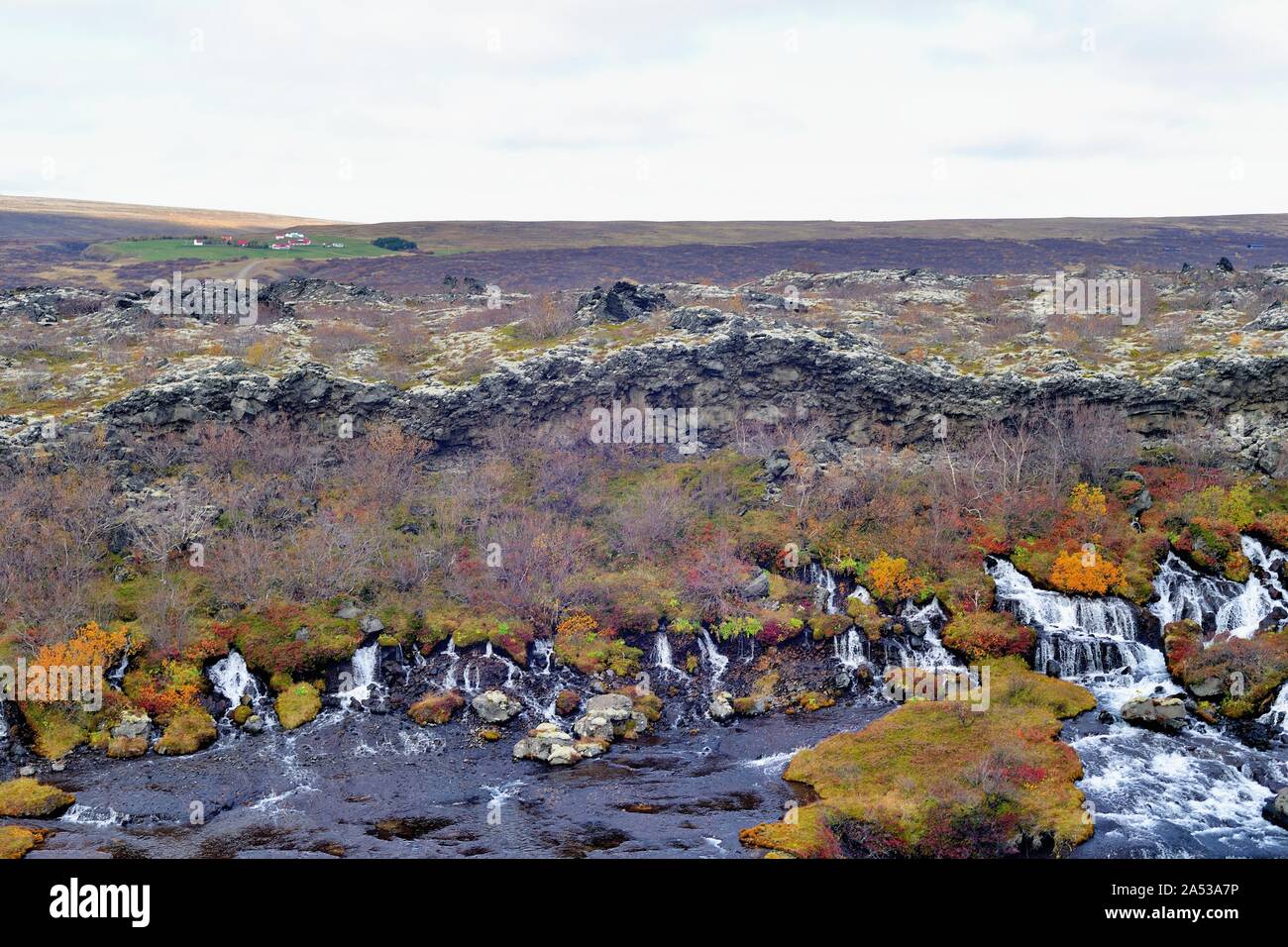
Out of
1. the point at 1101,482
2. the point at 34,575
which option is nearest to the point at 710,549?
the point at 1101,482

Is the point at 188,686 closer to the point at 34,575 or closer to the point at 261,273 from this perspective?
the point at 34,575

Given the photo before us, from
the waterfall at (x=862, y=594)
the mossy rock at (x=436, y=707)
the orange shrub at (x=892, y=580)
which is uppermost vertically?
the orange shrub at (x=892, y=580)

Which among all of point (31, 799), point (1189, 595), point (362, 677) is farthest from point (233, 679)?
point (1189, 595)

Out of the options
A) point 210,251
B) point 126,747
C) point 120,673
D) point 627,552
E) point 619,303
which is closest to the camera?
point 126,747

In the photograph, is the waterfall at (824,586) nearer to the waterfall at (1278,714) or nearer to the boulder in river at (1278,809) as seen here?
the waterfall at (1278,714)

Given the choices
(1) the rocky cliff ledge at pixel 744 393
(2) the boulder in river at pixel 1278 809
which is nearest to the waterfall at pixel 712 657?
→ (2) the boulder in river at pixel 1278 809

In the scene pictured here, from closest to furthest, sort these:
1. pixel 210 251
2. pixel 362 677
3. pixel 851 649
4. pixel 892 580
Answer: pixel 362 677, pixel 851 649, pixel 892 580, pixel 210 251

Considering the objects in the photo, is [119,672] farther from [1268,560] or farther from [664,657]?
[1268,560]

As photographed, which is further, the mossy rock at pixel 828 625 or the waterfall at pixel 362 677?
the mossy rock at pixel 828 625
